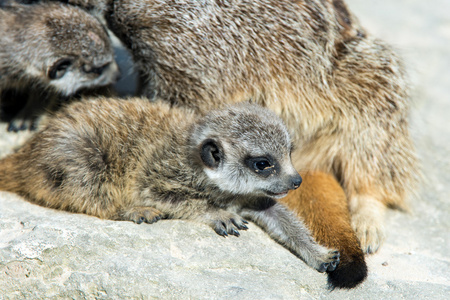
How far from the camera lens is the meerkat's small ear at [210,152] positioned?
3393 mm

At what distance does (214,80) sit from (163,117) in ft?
1.84

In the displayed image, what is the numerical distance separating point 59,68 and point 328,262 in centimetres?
277

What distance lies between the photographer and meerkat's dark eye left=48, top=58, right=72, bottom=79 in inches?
167

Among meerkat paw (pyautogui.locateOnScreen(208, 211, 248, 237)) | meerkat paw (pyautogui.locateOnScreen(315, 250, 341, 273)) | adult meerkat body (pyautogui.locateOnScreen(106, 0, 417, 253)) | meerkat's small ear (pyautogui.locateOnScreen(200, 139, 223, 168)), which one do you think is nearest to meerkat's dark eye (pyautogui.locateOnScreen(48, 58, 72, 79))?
adult meerkat body (pyautogui.locateOnScreen(106, 0, 417, 253))

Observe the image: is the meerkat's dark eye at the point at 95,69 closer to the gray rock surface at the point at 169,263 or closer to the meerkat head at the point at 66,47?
the meerkat head at the point at 66,47

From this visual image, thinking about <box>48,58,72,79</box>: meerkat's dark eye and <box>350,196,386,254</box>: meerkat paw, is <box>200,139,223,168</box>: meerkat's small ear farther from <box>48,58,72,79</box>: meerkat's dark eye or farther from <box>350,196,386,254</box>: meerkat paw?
<box>48,58,72,79</box>: meerkat's dark eye

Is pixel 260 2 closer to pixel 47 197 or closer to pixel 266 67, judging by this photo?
pixel 266 67

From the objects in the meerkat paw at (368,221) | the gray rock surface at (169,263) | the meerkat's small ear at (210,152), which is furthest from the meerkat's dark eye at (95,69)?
the meerkat paw at (368,221)

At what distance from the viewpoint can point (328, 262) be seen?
3254 mm

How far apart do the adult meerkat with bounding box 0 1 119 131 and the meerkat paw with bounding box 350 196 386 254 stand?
2.50 metres

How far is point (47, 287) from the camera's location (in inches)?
115

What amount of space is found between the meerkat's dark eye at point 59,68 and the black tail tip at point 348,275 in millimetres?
2785

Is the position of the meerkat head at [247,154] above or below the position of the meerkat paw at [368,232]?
above

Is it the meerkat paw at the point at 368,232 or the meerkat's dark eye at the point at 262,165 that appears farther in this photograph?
the meerkat paw at the point at 368,232
